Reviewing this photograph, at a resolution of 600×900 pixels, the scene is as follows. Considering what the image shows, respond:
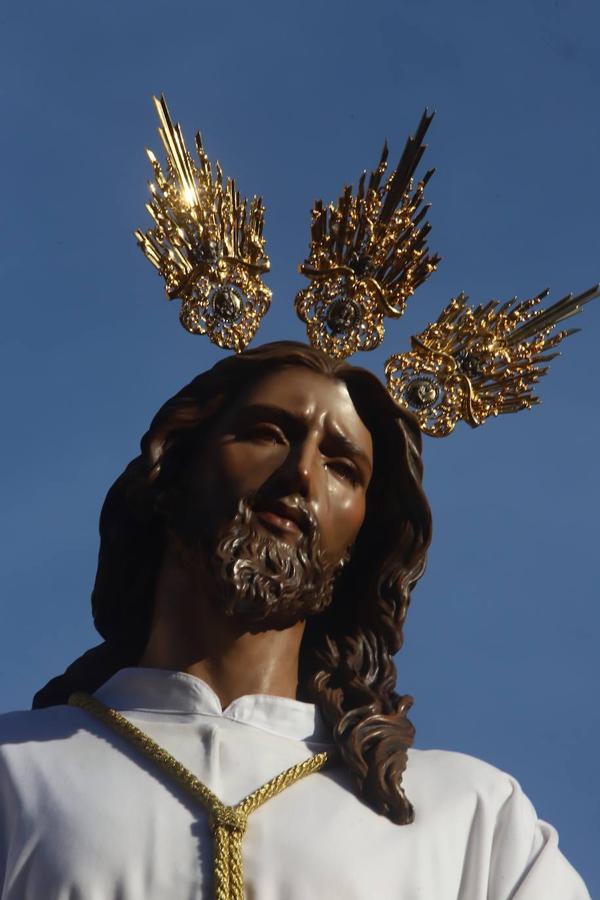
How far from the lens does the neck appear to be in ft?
24.6

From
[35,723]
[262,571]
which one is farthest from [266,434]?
[35,723]

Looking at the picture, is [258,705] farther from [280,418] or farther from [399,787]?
[280,418]

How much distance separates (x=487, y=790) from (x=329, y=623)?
97 cm

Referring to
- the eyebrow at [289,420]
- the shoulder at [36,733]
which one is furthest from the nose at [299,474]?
the shoulder at [36,733]

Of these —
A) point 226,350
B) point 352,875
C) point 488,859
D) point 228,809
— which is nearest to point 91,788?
point 228,809

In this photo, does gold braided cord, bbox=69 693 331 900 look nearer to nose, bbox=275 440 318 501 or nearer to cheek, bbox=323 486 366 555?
cheek, bbox=323 486 366 555

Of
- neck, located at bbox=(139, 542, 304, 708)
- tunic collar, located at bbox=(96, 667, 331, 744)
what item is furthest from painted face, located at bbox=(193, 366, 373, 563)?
tunic collar, located at bbox=(96, 667, 331, 744)

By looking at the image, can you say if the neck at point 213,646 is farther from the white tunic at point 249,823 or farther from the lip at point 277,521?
the lip at point 277,521

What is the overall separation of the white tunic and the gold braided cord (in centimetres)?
3

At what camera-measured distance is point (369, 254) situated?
8.77 m

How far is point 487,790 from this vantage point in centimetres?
745

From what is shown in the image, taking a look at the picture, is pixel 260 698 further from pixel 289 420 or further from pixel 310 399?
pixel 310 399

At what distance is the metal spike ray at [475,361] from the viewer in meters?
8.59

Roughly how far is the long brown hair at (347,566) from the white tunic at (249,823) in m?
0.39
